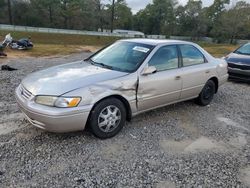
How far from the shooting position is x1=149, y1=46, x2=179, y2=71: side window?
413cm

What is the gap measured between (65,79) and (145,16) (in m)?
65.0

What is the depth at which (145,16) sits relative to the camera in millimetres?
64625

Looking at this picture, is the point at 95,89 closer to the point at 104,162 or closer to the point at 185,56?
the point at 104,162

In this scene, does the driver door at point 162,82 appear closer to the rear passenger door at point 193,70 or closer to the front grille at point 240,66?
the rear passenger door at point 193,70

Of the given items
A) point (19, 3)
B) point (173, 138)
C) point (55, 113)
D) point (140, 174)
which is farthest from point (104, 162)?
point (19, 3)

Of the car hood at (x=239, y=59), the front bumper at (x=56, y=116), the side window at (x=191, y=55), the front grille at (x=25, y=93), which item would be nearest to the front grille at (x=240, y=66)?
the car hood at (x=239, y=59)

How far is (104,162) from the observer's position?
309 centimetres

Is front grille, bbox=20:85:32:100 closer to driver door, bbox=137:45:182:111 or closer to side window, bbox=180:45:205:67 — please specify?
driver door, bbox=137:45:182:111

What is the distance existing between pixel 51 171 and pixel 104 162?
665mm

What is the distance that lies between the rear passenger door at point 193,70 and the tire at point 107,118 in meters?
1.58

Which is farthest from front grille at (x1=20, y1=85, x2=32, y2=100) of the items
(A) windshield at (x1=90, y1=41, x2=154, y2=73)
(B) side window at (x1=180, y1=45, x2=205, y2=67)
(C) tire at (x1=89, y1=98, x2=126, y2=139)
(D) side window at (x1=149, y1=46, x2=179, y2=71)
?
(B) side window at (x1=180, y1=45, x2=205, y2=67)

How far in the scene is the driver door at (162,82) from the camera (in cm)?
393

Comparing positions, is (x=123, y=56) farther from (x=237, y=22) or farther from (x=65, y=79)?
(x=237, y=22)

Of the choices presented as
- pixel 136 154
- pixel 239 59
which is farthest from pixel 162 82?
pixel 239 59
